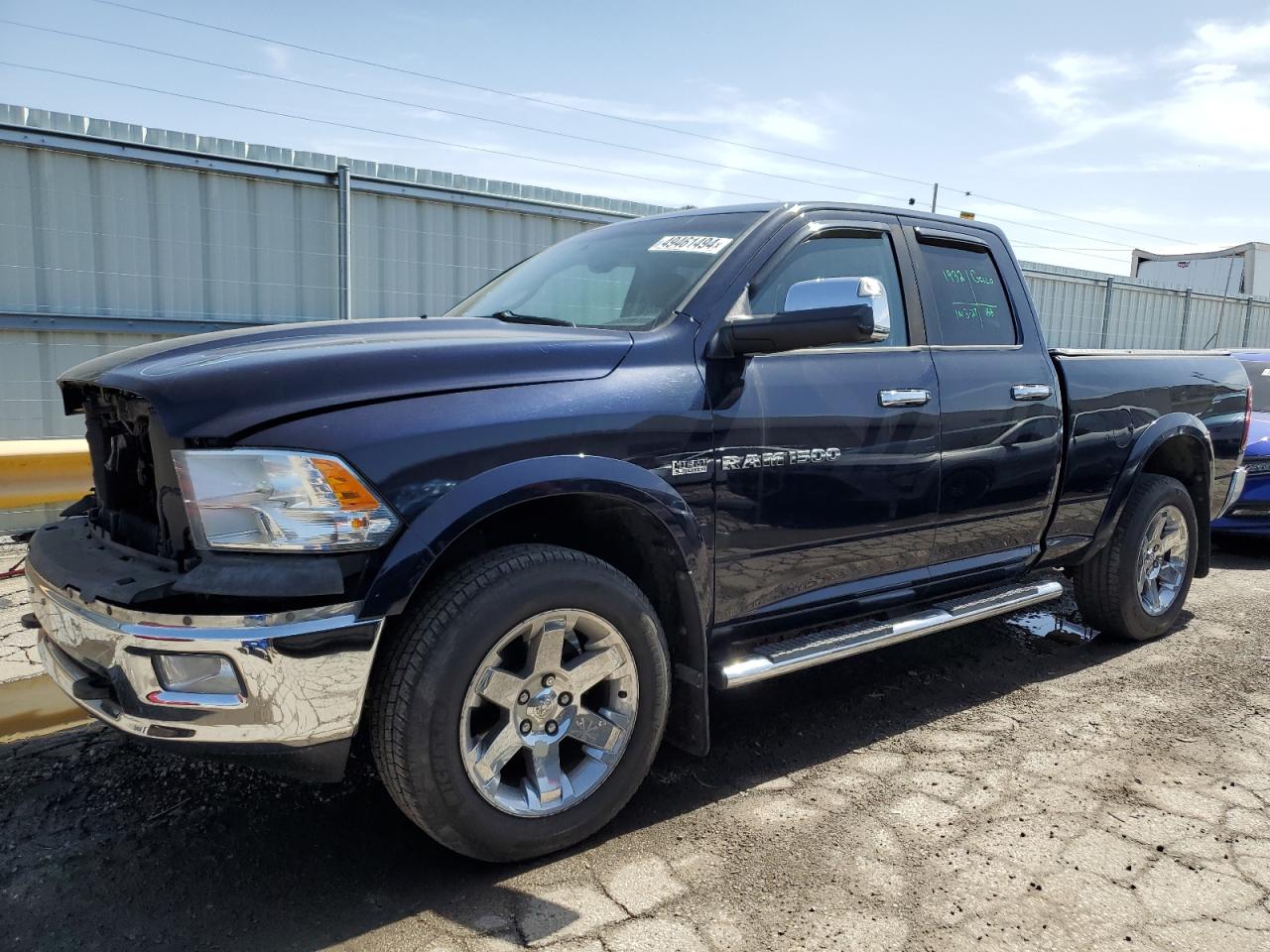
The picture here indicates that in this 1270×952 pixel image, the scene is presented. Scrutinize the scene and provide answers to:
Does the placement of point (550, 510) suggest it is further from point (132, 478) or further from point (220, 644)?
point (132, 478)

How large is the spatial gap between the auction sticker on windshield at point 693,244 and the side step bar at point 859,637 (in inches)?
54.4

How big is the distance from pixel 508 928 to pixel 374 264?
667cm

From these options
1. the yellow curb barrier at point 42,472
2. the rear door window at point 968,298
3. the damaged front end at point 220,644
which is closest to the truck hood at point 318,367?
the damaged front end at point 220,644

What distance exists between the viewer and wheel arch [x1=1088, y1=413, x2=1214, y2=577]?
4.47 m

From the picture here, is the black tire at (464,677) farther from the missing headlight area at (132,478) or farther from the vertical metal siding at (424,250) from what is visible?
the vertical metal siding at (424,250)

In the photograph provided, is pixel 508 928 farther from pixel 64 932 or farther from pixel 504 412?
pixel 504 412

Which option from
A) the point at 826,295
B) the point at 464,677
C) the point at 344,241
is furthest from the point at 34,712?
the point at 344,241

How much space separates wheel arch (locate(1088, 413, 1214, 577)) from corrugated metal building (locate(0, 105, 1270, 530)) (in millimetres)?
5806

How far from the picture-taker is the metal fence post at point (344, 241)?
7.60 metres

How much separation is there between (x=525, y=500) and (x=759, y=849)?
1.25 meters

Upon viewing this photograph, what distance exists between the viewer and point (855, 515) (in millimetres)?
3260

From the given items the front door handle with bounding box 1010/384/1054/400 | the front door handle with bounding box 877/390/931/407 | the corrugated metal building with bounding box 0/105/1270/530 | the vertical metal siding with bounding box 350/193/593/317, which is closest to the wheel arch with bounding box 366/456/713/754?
the front door handle with bounding box 877/390/931/407

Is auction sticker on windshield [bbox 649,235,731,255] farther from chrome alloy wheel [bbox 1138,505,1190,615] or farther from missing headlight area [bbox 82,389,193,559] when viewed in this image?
chrome alloy wheel [bbox 1138,505,1190,615]

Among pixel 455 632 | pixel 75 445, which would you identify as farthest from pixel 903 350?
pixel 75 445
